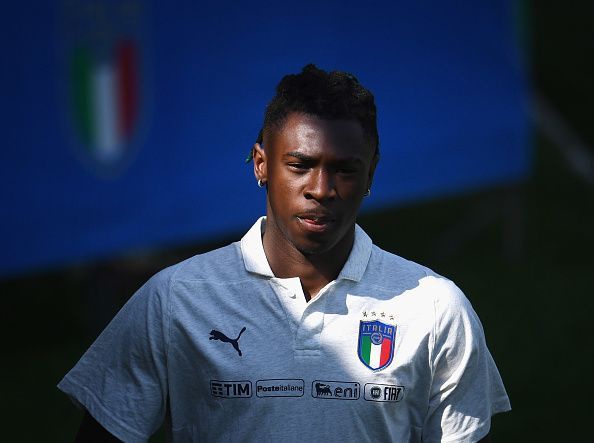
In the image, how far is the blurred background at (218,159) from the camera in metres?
5.85

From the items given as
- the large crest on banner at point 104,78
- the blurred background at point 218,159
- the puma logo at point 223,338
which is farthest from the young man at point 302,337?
the large crest on banner at point 104,78

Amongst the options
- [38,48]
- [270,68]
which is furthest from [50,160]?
[270,68]

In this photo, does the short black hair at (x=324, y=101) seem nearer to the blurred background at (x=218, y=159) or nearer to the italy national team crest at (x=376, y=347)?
the italy national team crest at (x=376, y=347)

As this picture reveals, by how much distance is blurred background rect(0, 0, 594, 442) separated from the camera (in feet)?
19.2

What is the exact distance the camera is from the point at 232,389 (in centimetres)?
241

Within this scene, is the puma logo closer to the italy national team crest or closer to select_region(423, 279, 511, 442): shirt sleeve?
the italy national team crest

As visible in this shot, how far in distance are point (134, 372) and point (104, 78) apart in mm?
3882

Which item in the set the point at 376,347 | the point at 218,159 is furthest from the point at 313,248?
the point at 218,159

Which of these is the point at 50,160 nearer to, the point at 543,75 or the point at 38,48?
the point at 38,48

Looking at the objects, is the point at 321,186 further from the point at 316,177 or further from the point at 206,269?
the point at 206,269

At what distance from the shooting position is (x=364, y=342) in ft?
8.11

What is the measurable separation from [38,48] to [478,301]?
3.95 m

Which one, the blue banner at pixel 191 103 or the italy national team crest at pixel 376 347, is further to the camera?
the blue banner at pixel 191 103

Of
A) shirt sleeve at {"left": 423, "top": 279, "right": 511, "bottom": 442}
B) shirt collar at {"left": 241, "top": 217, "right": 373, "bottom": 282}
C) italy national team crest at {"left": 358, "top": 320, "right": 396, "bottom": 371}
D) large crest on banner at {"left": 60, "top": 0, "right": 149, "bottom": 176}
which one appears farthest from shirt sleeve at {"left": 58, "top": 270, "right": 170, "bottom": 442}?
large crest on banner at {"left": 60, "top": 0, "right": 149, "bottom": 176}
